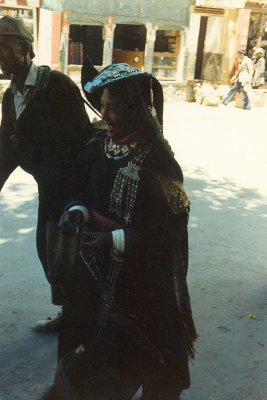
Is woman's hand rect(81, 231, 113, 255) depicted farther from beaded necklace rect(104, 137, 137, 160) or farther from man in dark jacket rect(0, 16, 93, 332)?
man in dark jacket rect(0, 16, 93, 332)

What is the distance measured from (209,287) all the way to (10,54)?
2.59 meters

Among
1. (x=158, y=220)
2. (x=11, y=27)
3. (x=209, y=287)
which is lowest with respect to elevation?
(x=209, y=287)

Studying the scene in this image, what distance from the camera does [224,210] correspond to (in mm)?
6723

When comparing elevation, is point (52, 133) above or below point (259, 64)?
below

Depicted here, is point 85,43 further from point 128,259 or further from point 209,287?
point 128,259

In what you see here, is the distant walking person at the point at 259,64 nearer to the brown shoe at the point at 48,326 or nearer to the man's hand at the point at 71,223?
the brown shoe at the point at 48,326

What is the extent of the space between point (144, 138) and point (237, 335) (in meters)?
2.04

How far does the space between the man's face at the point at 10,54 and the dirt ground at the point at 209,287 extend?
5.90ft

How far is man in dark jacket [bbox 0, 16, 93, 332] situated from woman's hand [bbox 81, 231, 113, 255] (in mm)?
830

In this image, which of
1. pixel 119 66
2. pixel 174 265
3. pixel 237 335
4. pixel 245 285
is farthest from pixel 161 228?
pixel 245 285

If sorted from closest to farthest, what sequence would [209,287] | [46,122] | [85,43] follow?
[46,122], [209,287], [85,43]

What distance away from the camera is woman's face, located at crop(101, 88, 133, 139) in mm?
2389

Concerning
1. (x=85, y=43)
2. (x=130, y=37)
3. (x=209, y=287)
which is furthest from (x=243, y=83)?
(x=209, y=287)

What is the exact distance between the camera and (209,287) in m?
4.62
